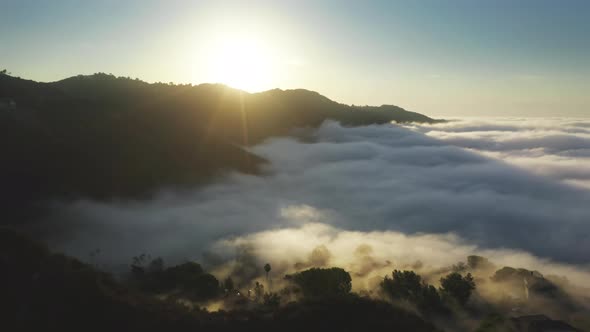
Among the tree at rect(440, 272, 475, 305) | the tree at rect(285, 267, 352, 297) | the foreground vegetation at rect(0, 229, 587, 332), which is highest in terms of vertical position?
the foreground vegetation at rect(0, 229, 587, 332)

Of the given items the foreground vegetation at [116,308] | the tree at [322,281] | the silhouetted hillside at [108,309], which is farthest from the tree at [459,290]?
the silhouetted hillside at [108,309]

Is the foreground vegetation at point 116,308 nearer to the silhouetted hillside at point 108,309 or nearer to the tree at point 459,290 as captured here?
the silhouetted hillside at point 108,309

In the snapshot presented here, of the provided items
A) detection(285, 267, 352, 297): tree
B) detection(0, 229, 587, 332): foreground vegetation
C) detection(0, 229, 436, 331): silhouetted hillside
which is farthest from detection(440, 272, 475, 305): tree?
detection(0, 229, 436, 331): silhouetted hillside

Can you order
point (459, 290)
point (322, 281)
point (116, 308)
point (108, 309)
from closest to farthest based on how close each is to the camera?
point (108, 309) < point (116, 308) < point (322, 281) < point (459, 290)

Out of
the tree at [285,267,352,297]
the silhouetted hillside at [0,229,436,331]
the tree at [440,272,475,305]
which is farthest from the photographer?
the tree at [440,272,475,305]

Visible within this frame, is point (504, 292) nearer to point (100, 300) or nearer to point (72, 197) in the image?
point (100, 300)

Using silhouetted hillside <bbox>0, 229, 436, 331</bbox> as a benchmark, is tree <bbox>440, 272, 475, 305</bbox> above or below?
below

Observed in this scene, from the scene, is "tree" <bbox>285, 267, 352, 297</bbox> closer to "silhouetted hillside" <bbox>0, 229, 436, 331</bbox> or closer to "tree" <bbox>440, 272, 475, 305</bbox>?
"tree" <bbox>440, 272, 475, 305</bbox>

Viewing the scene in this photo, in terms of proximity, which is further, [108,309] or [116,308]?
[116,308]

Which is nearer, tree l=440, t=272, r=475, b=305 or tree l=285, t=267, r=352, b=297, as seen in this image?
tree l=285, t=267, r=352, b=297

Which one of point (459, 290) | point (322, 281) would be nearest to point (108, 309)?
point (322, 281)

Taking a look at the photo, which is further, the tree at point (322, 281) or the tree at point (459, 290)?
the tree at point (459, 290)

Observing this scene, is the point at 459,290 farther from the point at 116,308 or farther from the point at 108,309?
the point at 108,309

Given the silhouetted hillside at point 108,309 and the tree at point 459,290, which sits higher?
the silhouetted hillside at point 108,309
